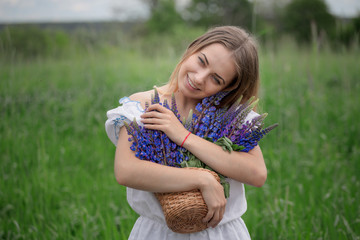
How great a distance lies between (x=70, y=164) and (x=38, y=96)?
6.98 feet

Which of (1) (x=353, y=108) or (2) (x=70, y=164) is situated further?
(1) (x=353, y=108)

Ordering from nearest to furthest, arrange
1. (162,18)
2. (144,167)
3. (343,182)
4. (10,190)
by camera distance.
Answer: (144,167)
(10,190)
(343,182)
(162,18)

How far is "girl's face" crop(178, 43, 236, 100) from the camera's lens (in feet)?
4.87

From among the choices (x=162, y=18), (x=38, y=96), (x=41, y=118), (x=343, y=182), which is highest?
(x=162, y=18)

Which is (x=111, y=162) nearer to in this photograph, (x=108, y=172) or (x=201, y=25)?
(x=108, y=172)

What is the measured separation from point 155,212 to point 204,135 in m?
0.46

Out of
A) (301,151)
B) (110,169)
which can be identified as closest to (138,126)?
(110,169)

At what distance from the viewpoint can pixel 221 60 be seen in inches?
59.1

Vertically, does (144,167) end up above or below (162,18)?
below

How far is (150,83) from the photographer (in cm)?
621

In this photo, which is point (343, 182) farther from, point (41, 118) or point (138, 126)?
point (41, 118)

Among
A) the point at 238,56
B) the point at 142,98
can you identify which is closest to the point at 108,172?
the point at 142,98

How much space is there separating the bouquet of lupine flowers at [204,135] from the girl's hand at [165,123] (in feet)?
0.11

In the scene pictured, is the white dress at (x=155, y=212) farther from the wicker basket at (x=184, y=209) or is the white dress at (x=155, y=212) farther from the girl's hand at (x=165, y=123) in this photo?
the wicker basket at (x=184, y=209)
